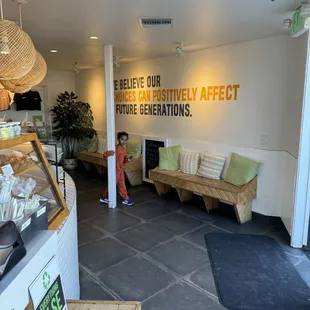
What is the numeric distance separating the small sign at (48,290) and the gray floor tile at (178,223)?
111 inches

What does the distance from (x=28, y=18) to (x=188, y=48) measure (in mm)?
2605

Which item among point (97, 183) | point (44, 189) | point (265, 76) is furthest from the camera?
point (97, 183)

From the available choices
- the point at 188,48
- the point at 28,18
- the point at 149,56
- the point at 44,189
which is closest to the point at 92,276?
the point at 44,189

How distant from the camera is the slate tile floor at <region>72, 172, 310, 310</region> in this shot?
279 cm

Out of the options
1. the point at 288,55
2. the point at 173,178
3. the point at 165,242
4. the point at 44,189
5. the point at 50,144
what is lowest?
the point at 165,242

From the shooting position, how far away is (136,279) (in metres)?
3.02

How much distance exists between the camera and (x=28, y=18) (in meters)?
3.18

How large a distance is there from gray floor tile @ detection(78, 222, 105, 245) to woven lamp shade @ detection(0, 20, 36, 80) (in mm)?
2416

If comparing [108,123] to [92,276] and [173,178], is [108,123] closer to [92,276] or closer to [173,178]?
[173,178]

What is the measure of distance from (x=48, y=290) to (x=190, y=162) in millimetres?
4084

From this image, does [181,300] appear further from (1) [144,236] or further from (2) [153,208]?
(2) [153,208]

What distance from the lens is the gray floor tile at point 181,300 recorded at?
2594mm

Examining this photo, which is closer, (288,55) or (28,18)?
(28,18)

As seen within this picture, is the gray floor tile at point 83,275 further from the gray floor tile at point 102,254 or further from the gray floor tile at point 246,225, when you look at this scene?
the gray floor tile at point 246,225
